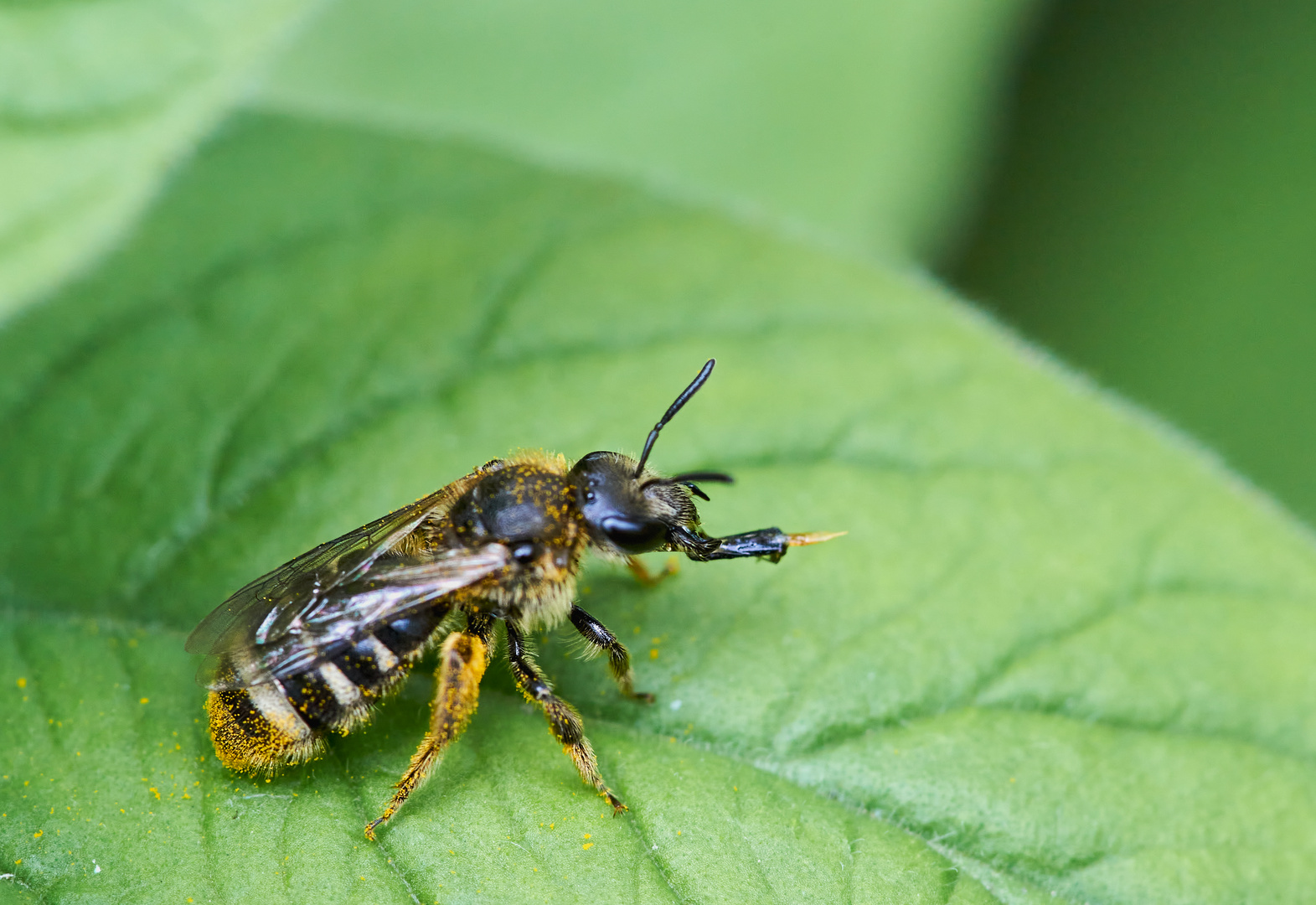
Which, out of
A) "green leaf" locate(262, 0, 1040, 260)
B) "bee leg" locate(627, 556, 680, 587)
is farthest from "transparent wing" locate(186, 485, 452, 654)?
"green leaf" locate(262, 0, 1040, 260)

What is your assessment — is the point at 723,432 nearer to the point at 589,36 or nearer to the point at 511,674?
the point at 511,674

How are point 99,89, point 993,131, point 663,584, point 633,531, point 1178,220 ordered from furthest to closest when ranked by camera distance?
1. point 993,131
2. point 1178,220
3. point 663,584
4. point 633,531
5. point 99,89

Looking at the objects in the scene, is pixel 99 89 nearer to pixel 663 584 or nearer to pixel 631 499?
pixel 631 499

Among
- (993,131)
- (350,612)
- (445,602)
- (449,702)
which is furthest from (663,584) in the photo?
(993,131)

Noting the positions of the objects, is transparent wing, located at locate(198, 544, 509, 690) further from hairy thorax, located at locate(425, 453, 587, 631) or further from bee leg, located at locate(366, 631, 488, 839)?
bee leg, located at locate(366, 631, 488, 839)

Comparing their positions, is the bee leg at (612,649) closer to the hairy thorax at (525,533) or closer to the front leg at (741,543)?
the hairy thorax at (525,533)

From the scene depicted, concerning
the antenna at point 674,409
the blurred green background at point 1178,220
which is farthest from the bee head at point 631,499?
the blurred green background at point 1178,220
